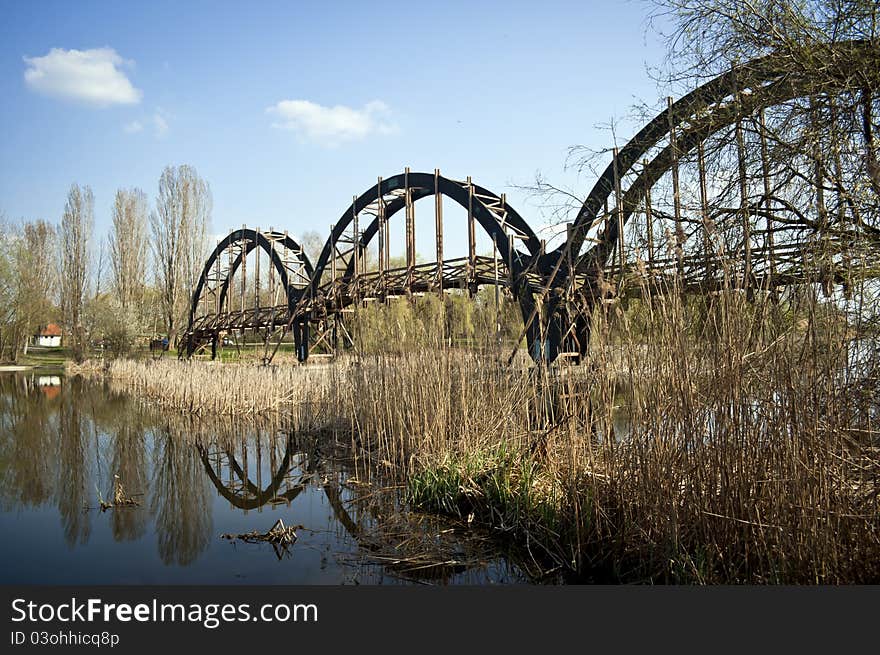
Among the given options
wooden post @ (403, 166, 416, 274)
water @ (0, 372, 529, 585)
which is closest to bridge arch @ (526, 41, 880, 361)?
water @ (0, 372, 529, 585)

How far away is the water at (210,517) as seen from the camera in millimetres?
4254

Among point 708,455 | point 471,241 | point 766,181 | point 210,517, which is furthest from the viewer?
point 471,241

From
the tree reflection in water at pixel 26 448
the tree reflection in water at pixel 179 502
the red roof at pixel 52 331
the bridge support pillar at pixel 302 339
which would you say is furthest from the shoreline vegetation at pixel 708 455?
the red roof at pixel 52 331

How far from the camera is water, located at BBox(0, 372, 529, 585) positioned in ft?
14.0

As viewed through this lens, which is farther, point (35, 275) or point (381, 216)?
point (35, 275)

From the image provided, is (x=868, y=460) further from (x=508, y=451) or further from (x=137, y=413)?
(x=137, y=413)

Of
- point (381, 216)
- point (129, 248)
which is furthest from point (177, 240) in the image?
point (381, 216)

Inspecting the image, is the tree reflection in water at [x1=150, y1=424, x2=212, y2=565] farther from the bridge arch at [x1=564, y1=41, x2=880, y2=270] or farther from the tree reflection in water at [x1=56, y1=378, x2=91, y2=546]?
the bridge arch at [x1=564, y1=41, x2=880, y2=270]

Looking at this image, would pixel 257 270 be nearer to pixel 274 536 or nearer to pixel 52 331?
pixel 274 536

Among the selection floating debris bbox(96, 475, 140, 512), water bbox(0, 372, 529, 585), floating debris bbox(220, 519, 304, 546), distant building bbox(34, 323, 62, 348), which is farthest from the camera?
distant building bbox(34, 323, 62, 348)

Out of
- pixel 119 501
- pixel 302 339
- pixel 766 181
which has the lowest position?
pixel 119 501

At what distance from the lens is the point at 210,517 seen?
18.9 ft

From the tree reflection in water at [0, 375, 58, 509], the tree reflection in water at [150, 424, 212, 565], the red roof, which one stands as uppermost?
the red roof

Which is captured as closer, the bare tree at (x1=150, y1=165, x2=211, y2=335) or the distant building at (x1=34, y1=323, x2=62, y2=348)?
the bare tree at (x1=150, y1=165, x2=211, y2=335)
